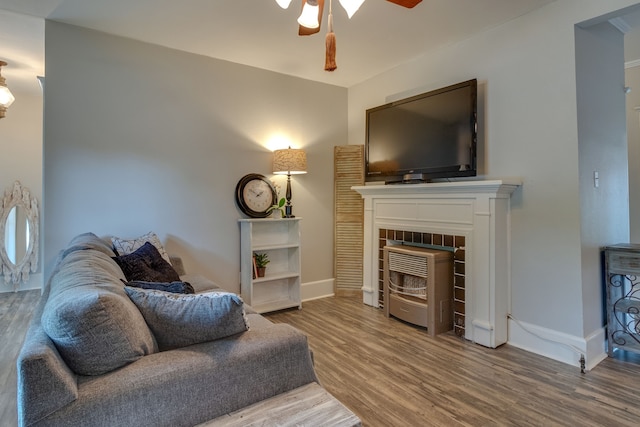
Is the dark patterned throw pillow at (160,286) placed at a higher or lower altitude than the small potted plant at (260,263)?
higher

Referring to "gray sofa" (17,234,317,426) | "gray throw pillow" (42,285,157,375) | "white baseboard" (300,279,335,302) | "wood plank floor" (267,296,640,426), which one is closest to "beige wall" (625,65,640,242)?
"wood plank floor" (267,296,640,426)

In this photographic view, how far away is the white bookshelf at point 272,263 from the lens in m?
3.62

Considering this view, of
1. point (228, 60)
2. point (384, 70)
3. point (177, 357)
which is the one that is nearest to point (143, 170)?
point (228, 60)

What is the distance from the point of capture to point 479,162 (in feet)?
10.2

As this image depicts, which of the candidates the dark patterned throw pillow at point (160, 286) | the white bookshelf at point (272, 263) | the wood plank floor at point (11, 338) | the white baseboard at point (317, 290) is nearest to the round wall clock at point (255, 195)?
the white bookshelf at point (272, 263)

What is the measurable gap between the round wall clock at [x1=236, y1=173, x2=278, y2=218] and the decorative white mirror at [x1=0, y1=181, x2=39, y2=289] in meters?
3.14

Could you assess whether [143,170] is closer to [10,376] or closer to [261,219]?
[261,219]

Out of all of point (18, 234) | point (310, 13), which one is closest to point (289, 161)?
point (310, 13)

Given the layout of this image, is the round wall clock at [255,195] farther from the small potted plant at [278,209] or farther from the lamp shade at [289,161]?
the lamp shade at [289,161]

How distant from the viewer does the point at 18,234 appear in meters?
4.62

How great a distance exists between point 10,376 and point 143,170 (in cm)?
180

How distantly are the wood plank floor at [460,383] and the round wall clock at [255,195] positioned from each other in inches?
57.5

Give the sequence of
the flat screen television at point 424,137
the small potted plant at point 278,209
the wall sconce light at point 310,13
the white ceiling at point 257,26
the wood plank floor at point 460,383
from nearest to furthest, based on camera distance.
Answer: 1. the wall sconce light at point 310,13
2. the wood plank floor at point 460,383
3. the white ceiling at point 257,26
4. the flat screen television at point 424,137
5. the small potted plant at point 278,209

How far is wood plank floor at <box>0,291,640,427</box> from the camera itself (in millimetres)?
1901
